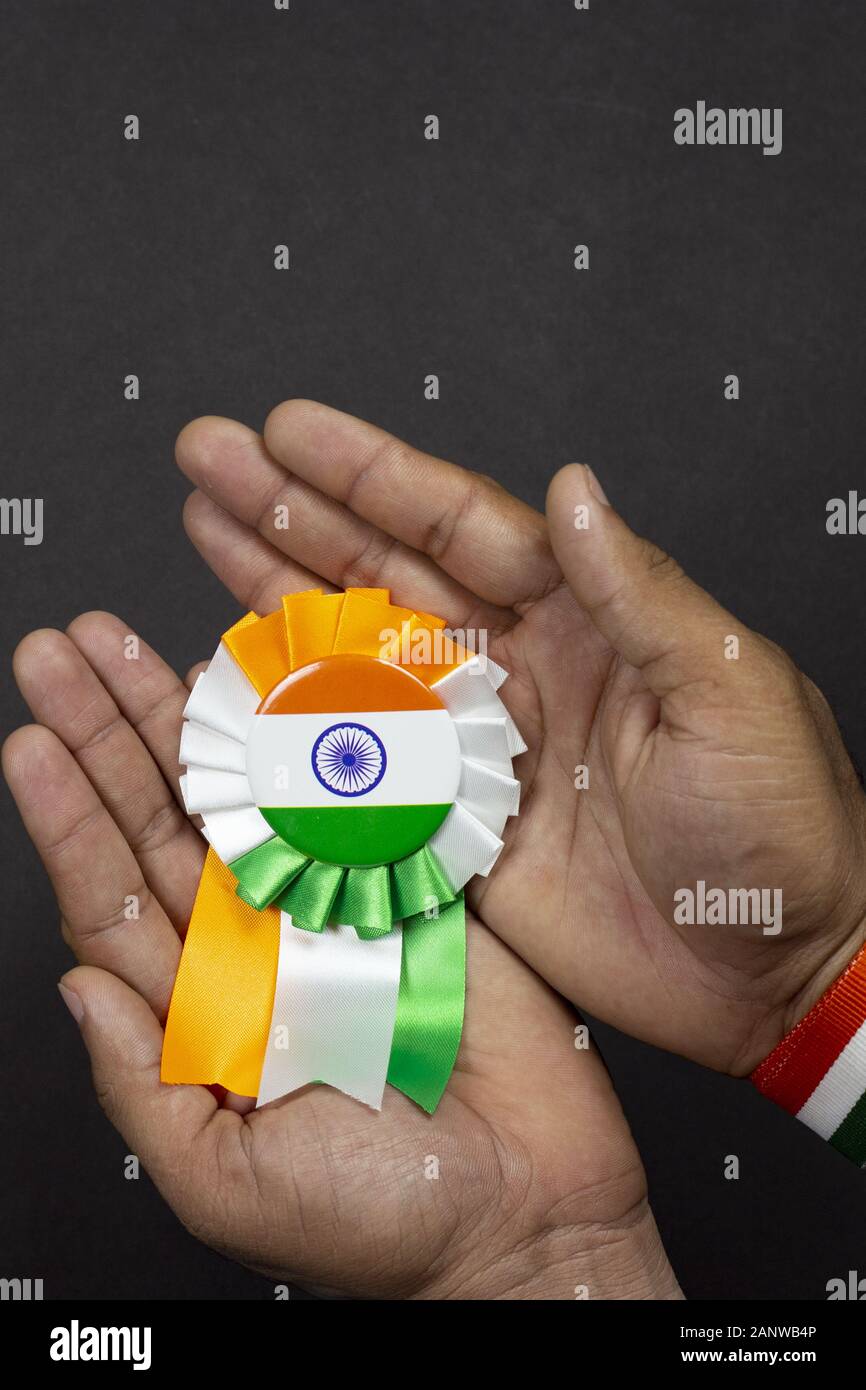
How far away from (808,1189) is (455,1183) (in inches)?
35.7

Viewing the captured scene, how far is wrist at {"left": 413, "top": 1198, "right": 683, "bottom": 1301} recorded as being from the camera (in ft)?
5.10

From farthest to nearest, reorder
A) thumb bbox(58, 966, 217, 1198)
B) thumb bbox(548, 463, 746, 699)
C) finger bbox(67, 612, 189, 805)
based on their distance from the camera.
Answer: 1. finger bbox(67, 612, 189, 805)
2. thumb bbox(58, 966, 217, 1198)
3. thumb bbox(548, 463, 746, 699)

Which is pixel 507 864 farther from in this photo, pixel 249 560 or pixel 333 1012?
pixel 249 560

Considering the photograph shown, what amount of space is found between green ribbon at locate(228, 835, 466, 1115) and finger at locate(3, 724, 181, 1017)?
0.11 m

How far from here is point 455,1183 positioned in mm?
1527

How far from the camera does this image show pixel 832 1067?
1570 millimetres

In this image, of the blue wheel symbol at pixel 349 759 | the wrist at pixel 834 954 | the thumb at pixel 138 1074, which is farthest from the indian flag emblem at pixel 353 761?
the wrist at pixel 834 954

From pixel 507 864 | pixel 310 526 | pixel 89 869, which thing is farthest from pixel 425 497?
pixel 89 869

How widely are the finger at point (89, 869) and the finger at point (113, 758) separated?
0.04 m

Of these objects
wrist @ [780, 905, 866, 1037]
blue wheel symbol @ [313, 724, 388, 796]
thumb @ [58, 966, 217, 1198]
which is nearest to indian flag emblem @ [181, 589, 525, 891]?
blue wheel symbol @ [313, 724, 388, 796]

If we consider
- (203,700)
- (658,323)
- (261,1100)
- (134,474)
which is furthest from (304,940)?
(658,323)

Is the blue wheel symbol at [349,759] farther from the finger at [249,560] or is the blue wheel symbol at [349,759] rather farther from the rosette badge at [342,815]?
the finger at [249,560]

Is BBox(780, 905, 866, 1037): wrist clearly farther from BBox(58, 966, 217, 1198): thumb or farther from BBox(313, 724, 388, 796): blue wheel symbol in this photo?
BBox(58, 966, 217, 1198): thumb

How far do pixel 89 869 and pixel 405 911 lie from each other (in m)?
0.35
